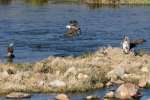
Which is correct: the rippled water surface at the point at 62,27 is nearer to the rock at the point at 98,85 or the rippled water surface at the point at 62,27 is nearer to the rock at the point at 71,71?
the rock at the point at 71,71

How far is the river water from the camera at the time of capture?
50.3m

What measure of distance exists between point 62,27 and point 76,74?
31305 mm

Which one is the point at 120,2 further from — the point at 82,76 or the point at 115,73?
the point at 82,76

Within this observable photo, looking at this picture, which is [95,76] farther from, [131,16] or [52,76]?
[131,16]

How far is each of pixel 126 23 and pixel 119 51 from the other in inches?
1124

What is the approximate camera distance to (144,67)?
3800 centimetres

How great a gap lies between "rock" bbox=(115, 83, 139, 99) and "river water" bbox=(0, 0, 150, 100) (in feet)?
2.11

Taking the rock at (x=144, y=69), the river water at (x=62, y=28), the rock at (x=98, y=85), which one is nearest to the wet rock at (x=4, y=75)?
the river water at (x=62, y=28)

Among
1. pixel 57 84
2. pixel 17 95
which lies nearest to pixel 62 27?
pixel 57 84

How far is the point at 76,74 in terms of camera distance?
35344 millimetres

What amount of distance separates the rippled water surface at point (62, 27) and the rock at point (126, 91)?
44.6 ft

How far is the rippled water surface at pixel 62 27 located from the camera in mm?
51812

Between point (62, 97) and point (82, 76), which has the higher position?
point (82, 76)

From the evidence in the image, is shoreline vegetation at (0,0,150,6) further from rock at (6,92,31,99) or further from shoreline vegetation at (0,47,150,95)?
rock at (6,92,31,99)
